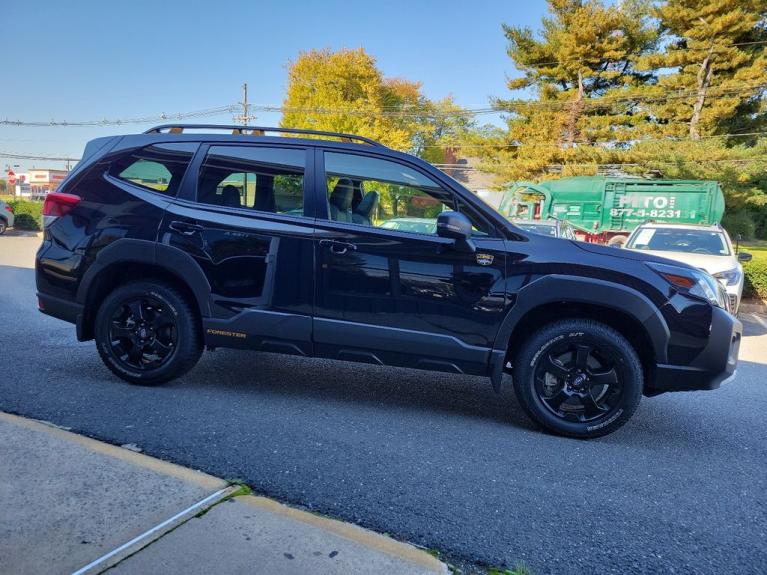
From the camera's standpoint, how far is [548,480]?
9.37ft

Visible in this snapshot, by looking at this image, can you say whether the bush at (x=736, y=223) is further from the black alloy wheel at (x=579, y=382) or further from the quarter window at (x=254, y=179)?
the quarter window at (x=254, y=179)

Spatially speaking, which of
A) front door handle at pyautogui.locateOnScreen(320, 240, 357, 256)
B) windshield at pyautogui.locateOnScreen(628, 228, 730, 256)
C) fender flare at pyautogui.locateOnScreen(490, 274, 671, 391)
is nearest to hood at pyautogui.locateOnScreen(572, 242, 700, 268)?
fender flare at pyautogui.locateOnScreen(490, 274, 671, 391)

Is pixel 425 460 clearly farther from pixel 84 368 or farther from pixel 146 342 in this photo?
pixel 84 368

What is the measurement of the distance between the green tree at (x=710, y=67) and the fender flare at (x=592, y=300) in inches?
1087

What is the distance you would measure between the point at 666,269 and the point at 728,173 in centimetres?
2471

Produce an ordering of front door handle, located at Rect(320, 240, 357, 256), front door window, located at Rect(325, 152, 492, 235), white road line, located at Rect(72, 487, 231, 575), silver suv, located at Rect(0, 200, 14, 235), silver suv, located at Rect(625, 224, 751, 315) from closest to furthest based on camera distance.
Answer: white road line, located at Rect(72, 487, 231, 575)
front door handle, located at Rect(320, 240, 357, 256)
front door window, located at Rect(325, 152, 492, 235)
silver suv, located at Rect(625, 224, 751, 315)
silver suv, located at Rect(0, 200, 14, 235)

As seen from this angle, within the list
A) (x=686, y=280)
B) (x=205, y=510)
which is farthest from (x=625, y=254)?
(x=205, y=510)

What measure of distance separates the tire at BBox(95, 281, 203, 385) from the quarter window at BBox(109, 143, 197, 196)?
0.73m

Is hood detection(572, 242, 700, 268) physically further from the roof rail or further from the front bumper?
the roof rail

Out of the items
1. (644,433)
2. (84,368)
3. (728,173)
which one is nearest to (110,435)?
(84,368)

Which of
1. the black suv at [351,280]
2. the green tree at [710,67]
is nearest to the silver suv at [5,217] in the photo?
the black suv at [351,280]

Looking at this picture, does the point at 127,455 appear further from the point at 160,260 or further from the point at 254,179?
the point at 254,179

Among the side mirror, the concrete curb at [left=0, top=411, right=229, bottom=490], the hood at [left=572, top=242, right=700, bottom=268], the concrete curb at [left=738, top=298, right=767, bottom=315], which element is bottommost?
the concrete curb at [left=738, top=298, right=767, bottom=315]

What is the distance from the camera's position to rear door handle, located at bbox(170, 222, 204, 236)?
376 cm
